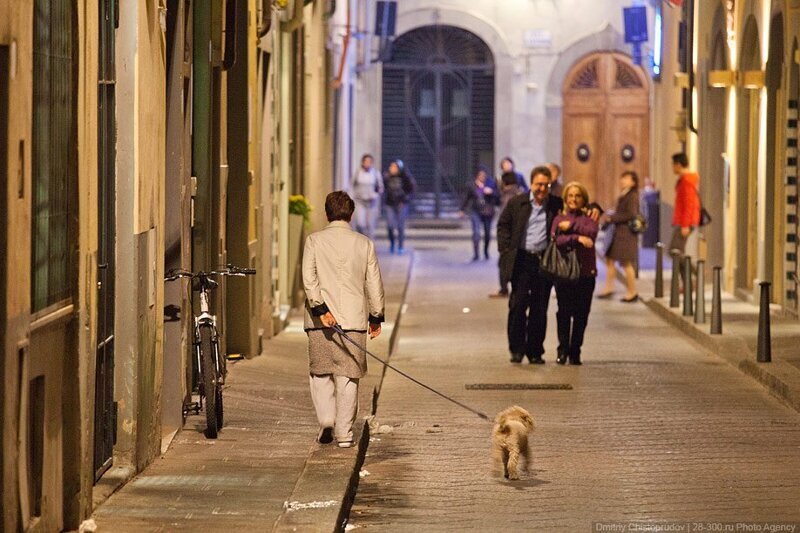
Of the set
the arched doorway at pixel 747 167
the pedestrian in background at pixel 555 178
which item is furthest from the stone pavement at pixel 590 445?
the pedestrian in background at pixel 555 178

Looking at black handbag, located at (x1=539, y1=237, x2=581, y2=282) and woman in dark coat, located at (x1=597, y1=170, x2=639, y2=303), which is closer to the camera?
black handbag, located at (x1=539, y1=237, x2=581, y2=282)

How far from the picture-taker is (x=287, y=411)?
12.3m

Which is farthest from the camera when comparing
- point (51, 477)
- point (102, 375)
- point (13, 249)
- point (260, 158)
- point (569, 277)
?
point (260, 158)

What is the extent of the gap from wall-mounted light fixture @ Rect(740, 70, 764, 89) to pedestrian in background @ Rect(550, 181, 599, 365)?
6.47m

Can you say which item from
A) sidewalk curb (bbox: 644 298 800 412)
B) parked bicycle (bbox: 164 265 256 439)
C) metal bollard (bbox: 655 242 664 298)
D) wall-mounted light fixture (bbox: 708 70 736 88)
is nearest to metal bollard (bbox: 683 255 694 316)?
sidewalk curb (bbox: 644 298 800 412)

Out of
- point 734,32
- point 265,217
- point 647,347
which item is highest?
point 734,32

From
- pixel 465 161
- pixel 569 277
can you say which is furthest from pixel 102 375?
pixel 465 161

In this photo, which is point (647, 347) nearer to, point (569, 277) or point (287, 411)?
point (569, 277)

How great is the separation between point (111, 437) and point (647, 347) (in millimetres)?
9192

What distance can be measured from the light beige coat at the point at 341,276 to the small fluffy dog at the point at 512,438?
1.31 meters

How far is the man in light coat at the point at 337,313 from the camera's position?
10.8 m

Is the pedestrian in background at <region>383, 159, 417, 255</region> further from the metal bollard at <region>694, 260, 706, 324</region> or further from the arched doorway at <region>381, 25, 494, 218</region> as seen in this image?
the metal bollard at <region>694, 260, 706, 324</region>

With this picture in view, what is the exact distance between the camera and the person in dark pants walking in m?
16.0

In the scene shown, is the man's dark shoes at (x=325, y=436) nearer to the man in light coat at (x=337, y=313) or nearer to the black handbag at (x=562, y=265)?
the man in light coat at (x=337, y=313)
